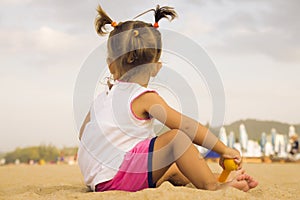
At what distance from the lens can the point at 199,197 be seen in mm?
1648

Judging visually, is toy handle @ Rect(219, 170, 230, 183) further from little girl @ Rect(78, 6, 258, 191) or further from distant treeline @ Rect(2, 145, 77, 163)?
distant treeline @ Rect(2, 145, 77, 163)

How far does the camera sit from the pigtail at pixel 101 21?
243 centimetres

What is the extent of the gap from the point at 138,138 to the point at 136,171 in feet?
0.51

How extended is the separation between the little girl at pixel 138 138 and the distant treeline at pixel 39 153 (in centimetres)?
877

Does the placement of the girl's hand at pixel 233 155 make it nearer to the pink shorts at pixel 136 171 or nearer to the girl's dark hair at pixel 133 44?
the pink shorts at pixel 136 171

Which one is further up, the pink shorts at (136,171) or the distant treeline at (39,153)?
the pink shorts at (136,171)

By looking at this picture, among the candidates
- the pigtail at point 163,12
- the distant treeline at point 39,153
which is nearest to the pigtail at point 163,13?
the pigtail at point 163,12

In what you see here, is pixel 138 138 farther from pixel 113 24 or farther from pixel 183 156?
pixel 113 24

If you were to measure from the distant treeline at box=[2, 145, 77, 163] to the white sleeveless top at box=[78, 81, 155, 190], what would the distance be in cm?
873

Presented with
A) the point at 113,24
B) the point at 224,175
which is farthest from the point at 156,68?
the point at 224,175

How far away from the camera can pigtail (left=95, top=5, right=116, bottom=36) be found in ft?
7.98

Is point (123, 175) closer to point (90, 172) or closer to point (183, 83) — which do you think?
point (90, 172)

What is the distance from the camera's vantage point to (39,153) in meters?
11.0

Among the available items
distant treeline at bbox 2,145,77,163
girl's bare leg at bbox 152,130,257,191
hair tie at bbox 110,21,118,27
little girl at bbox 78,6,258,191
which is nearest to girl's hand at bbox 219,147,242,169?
little girl at bbox 78,6,258,191
